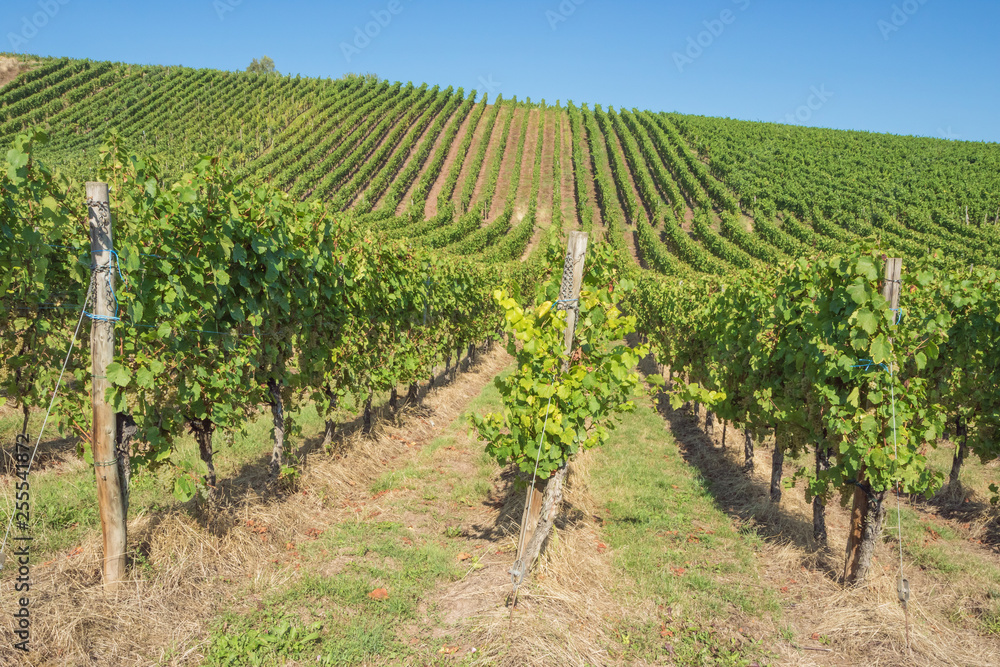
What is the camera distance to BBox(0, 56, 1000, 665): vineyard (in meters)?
A: 3.84

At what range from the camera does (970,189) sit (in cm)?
4388

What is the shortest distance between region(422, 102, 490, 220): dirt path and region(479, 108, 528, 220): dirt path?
11.8 feet

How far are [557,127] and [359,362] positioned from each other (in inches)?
2897

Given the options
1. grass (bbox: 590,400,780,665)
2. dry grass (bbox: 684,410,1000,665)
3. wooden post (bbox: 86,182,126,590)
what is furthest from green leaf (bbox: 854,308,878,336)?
wooden post (bbox: 86,182,126,590)

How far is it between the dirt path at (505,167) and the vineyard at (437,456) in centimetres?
4149

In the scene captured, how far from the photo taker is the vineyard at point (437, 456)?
3844 mm

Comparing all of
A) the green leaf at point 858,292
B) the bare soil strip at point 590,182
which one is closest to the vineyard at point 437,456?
the green leaf at point 858,292

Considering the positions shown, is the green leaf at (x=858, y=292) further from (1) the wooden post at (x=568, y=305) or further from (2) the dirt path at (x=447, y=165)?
(2) the dirt path at (x=447, y=165)

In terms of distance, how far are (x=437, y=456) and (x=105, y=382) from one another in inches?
202

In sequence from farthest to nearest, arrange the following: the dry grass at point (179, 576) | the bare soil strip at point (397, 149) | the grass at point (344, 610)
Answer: the bare soil strip at point (397, 149) < the grass at point (344, 610) < the dry grass at point (179, 576)

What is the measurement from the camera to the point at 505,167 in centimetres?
5997

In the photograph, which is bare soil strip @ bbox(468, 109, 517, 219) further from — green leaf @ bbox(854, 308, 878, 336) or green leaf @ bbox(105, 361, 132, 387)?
green leaf @ bbox(105, 361, 132, 387)

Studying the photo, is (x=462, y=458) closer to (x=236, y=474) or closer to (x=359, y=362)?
(x=359, y=362)

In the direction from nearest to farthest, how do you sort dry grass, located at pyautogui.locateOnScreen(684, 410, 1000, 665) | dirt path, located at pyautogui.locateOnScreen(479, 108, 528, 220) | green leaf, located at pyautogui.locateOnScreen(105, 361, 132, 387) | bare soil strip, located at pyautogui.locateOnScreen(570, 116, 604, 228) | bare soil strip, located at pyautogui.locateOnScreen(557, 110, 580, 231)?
green leaf, located at pyautogui.locateOnScreen(105, 361, 132, 387), dry grass, located at pyautogui.locateOnScreen(684, 410, 1000, 665), bare soil strip, located at pyautogui.locateOnScreen(557, 110, 580, 231), bare soil strip, located at pyautogui.locateOnScreen(570, 116, 604, 228), dirt path, located at pyautogui.locateOnScreen(479, 108, 528, 220)
